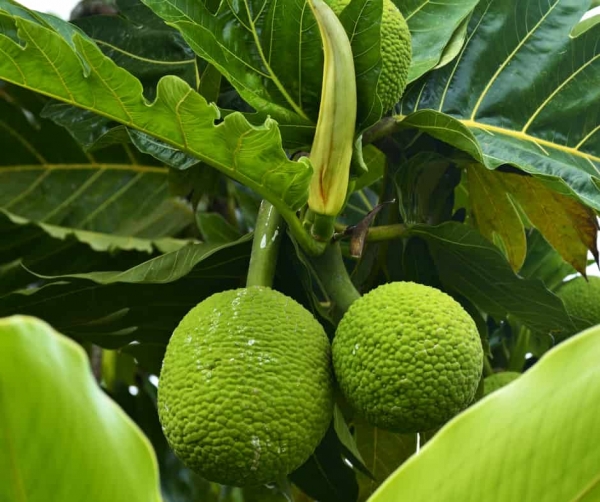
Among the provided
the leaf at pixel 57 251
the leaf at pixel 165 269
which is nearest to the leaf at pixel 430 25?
the leaf at pixel 165 269

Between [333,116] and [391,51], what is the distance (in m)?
0.11

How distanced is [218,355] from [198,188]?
0.43 m

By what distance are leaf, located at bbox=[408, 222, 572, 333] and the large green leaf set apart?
10 centimetres

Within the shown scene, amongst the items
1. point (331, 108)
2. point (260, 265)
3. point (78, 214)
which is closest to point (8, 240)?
point (78, 214)

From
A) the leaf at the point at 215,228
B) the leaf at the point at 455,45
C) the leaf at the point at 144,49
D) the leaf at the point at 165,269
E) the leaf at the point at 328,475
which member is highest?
the leaf at the point at 144,49

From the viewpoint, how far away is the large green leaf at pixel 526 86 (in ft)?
A: 3.11

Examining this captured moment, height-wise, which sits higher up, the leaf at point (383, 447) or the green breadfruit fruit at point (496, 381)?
the green breadfruit fruit at point (496, 381)

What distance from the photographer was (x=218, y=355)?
0.66 metres

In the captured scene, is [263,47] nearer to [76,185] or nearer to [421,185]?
[421,185]

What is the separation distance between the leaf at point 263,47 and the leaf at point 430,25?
152mm

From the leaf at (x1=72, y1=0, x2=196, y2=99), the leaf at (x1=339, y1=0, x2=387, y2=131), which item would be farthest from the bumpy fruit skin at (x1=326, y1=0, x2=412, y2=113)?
the leaf at (x1=72, y1=0, x2=196, y2=99)

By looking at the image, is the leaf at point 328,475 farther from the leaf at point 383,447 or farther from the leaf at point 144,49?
the leaf at point 144,49

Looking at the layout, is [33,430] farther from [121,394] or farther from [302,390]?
[121,394]

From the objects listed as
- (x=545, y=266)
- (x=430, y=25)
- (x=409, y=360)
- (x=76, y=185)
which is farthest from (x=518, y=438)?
(x=76, y=185)
